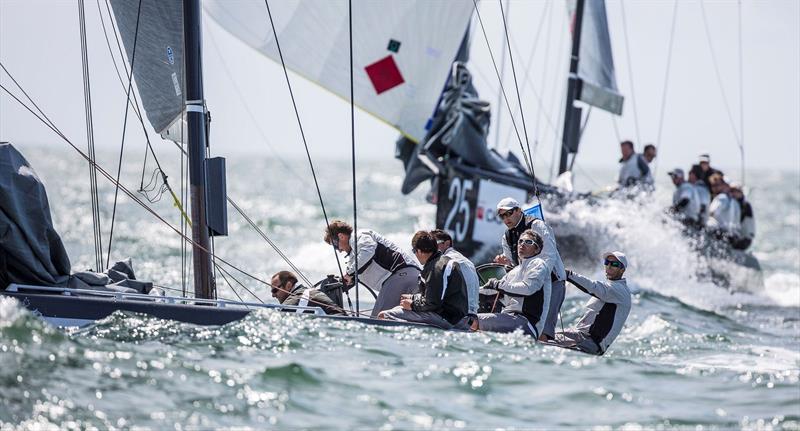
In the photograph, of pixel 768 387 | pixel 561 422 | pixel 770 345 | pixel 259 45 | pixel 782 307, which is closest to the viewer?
pixel 561 422

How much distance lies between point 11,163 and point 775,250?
23416 millimetres

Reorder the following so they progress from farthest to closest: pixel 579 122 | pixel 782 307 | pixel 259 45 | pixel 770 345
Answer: pixel 579 122
pixel 782 307
pixel 259 45
pixel 770 345

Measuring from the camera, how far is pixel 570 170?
17500 millimetres

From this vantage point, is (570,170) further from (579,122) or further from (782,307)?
(782,307)

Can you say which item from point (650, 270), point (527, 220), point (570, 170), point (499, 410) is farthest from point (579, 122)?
point (499, 410)

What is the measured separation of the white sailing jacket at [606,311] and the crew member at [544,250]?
0.20 m

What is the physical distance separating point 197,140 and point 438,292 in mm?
1939

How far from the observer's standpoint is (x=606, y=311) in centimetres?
800

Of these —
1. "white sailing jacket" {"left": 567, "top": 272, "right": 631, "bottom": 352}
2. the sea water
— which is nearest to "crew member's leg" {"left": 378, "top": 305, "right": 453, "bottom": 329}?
the sea water

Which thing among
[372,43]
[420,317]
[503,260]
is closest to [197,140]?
[420,317]

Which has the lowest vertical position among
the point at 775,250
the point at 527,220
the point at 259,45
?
the point at 775,250

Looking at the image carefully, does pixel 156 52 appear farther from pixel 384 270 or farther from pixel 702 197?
pixel 702 197

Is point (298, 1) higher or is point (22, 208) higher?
point (298, 1)

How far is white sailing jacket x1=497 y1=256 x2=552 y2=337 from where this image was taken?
7.47m
